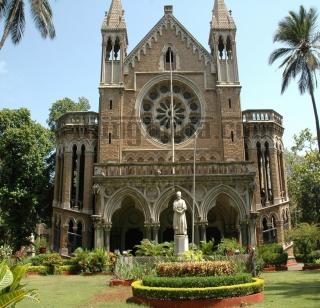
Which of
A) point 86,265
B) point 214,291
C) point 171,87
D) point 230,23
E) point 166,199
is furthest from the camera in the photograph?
point 230,23

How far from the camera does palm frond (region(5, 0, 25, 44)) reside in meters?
21.7

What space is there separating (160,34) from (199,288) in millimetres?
27940

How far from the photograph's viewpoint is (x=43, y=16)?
22781 millimetres

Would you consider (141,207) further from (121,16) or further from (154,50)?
(121,16)

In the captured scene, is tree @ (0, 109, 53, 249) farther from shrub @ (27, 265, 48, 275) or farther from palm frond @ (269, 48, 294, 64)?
palm frond @ (269, 48, 294, 64)

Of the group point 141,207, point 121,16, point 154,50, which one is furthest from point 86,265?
point 121,16

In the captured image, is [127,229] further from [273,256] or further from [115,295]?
[115,295]

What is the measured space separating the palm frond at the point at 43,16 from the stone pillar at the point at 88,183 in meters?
12.7

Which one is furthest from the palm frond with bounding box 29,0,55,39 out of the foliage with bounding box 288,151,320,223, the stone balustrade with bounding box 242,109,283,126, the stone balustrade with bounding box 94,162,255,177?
the foliage with bounding box 288,151,320,223

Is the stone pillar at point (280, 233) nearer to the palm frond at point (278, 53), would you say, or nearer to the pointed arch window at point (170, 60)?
the palm frond at point (278, 53)

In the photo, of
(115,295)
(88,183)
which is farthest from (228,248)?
(88,183)

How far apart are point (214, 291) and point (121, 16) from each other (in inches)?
1184

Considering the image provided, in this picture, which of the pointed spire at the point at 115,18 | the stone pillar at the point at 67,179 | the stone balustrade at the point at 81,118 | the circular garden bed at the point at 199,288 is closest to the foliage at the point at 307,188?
the stone balustrade at the point at 81,118

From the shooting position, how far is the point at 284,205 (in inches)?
1337
